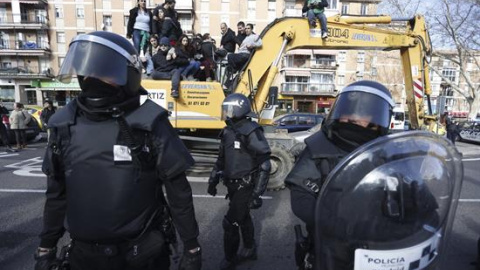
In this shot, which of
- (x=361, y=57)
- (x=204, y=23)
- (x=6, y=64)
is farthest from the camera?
(x=361, y=57)

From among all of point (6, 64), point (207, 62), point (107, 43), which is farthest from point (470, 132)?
point (6, 64)

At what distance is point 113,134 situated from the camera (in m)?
1.58

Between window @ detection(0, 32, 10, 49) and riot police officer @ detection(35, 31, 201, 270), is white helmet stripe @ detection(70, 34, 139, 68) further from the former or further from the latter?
window @ detection(0, 32, 10, 49)

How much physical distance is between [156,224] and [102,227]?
0.30 meters

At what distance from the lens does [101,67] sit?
5.19 feet

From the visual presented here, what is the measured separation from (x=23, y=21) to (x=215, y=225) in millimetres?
40889

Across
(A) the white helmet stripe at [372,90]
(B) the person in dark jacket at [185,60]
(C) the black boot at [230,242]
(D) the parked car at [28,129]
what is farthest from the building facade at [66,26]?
(A) the white helmet stripe at [372,90]

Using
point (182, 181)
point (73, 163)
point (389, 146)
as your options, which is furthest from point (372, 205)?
point (73, 163)

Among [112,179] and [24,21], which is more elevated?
[24,21]

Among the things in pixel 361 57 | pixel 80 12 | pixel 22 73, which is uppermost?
pixel 80 12

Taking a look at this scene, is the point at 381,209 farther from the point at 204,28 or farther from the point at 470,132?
the point at 204,28

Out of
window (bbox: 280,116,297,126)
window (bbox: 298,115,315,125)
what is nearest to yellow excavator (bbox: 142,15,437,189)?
window (bbox: 298,115,315,125)

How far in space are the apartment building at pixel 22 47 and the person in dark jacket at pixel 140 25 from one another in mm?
32525

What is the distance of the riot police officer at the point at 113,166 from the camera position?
61.9 inches
